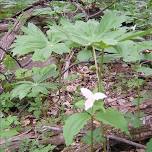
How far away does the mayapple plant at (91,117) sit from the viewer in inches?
55.4

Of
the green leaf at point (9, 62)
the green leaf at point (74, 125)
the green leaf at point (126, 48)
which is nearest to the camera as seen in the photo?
the green leaf at point (74, 125)

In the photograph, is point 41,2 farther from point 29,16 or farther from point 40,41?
point 40,41

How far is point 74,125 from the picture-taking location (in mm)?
1426

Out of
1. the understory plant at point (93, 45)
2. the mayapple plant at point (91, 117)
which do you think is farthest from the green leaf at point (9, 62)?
the mayapple plant at point (91, 117)

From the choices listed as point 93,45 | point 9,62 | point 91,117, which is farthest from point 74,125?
point 9,62

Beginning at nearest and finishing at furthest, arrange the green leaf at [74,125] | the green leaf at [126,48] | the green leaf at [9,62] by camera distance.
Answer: the green leaf at [74,125] → the green leaf at [126,48] → the green leaf at [9,62]

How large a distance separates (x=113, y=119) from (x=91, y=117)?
0.10m

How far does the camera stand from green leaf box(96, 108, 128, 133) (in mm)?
1441

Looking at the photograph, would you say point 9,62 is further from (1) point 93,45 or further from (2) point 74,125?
(2) point 74,125

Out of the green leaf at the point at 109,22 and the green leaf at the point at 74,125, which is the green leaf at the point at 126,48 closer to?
the green leaf at the point at 109,22

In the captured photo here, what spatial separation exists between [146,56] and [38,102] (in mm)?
1369

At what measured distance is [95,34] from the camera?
168 centimetres

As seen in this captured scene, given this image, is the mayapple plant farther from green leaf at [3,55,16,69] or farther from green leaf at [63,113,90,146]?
green leaf at [3,55,16,69]

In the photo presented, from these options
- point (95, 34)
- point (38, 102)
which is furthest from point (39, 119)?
point (95, 34)
